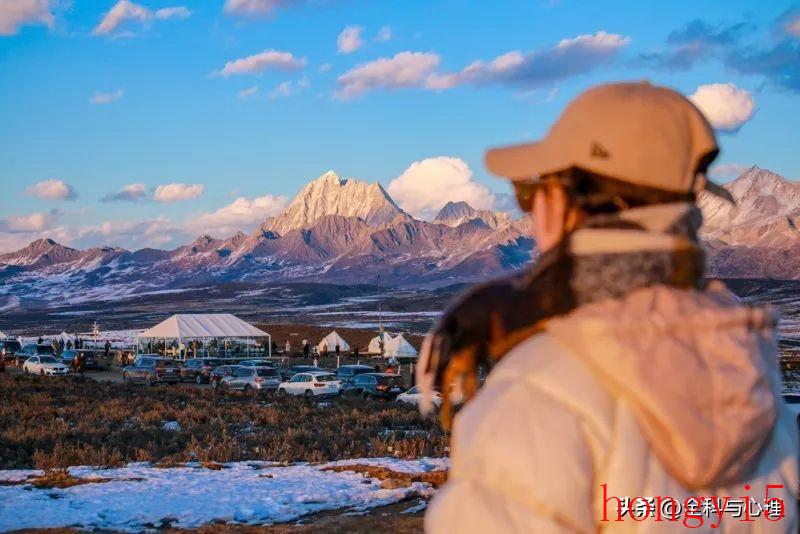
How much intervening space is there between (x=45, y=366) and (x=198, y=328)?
413 inches

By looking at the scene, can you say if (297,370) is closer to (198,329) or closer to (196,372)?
(196,372)

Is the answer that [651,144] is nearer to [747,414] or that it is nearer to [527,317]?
[527,317]

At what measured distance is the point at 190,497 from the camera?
1048 centimetres

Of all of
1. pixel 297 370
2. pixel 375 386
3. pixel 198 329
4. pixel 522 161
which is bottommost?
pixel 297 370

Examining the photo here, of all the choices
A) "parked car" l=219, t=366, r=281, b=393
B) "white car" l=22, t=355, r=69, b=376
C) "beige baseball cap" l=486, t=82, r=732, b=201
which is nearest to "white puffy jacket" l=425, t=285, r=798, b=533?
"beige baseball cap" l=486, t=82, r=732, b=201

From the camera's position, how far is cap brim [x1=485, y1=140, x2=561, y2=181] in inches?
71.4

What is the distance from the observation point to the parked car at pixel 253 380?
3544 centimetres

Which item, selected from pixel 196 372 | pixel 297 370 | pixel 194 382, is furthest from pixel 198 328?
pixel 297 370

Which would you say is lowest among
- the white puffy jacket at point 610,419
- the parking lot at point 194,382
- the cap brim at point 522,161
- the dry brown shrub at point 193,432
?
the parking lot at point 194,382

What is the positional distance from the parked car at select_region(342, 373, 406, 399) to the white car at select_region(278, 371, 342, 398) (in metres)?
0.52

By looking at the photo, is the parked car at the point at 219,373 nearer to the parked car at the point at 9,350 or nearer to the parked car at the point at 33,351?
the parked car at the point at 9,350

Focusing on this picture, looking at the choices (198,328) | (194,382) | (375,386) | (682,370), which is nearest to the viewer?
(682,370)

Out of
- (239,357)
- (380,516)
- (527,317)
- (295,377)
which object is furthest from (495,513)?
(239,357)

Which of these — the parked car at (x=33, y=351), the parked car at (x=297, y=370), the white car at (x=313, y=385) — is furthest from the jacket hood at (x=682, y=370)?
the parked car at (x=33, y=351)
